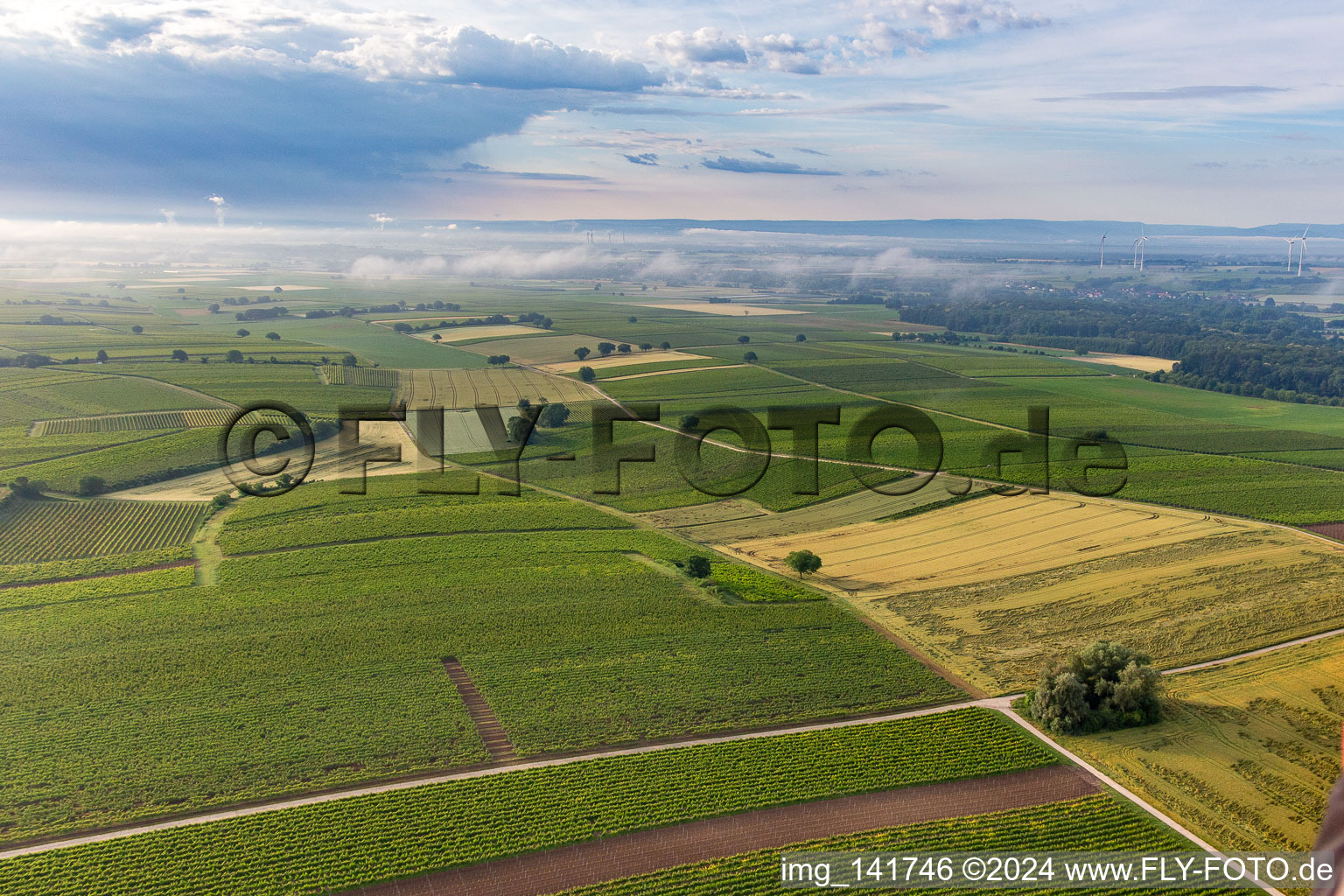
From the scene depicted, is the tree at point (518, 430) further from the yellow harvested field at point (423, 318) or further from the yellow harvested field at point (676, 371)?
the yellow harvested field at point (423, 318)

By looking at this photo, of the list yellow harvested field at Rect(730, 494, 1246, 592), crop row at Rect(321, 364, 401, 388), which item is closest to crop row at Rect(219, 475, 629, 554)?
yellow harvested field at Rect(730, 494, 1246, 592)

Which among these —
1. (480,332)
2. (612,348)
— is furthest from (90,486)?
(480,332)

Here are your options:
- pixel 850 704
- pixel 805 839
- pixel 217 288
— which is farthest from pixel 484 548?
pixel 217 288

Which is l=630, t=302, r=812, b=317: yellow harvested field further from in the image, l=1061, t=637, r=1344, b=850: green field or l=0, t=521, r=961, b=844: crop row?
l=1061, t=637, r=1344, b=850: green field

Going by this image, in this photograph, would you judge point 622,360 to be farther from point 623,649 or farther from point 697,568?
point 623,649

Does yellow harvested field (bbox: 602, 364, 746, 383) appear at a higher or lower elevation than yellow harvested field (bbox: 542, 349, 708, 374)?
lower

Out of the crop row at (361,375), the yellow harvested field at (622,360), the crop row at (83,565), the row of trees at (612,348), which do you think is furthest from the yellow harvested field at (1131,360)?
the crop row at (83,565)
